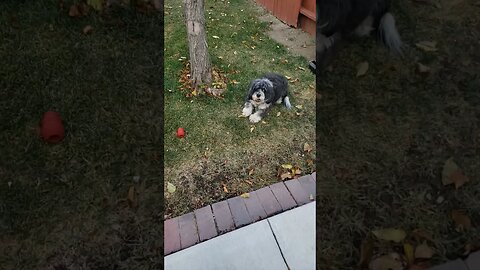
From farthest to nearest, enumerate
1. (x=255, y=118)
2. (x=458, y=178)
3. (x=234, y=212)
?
(x=255, y=118)
(x=458, y=178)
(x=234, y=212)

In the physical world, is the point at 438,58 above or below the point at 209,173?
above

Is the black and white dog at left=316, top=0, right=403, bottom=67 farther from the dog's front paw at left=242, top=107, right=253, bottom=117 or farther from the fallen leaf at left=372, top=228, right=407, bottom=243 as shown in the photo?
the fallen leaf at left=372, top=228, right=407, bottom=243

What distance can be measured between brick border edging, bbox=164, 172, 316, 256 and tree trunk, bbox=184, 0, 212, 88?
3.90ft

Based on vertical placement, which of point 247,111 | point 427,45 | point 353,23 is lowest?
point 247,111

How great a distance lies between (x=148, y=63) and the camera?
10.3 feet

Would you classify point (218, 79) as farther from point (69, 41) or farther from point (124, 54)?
point (69, 41)

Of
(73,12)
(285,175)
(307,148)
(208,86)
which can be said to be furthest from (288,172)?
(73,12)

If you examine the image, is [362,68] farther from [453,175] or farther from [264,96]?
[453,175]

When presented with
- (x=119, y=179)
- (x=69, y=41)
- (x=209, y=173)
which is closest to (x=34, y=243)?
(x=119, y=179)

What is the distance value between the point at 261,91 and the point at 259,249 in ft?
3.74

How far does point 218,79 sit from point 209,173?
105 centimetres

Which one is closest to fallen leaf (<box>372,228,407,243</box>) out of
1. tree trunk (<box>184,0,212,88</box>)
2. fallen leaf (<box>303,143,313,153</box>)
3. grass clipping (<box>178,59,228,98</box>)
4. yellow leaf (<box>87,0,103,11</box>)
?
fallen leaf (<box>303,143,313,153</box>)

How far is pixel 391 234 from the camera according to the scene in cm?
203

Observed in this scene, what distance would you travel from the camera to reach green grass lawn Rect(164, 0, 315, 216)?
2.37 metres
